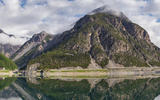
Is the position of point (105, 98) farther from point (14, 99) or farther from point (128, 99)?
point (14, 99)

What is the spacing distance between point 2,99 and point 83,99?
917 inches

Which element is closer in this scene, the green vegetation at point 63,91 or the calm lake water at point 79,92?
the calm lake water at point 79,92

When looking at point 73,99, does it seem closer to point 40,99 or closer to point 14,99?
point 40,99

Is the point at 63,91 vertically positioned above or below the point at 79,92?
above

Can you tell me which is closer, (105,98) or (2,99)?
(2,99)

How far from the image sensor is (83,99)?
7175 cm

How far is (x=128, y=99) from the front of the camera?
71.7 m

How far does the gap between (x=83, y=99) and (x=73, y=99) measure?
13.1ft

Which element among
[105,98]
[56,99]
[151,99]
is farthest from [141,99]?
[56,99]

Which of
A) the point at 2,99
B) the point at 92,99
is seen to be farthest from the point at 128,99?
the point at 2,99

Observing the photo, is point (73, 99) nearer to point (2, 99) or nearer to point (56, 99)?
point (56, 99)

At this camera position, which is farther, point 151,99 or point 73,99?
point 151,99

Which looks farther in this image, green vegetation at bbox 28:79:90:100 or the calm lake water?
green vegetation at bbox 28:79:90:100

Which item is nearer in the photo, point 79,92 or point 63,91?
point 79,92
